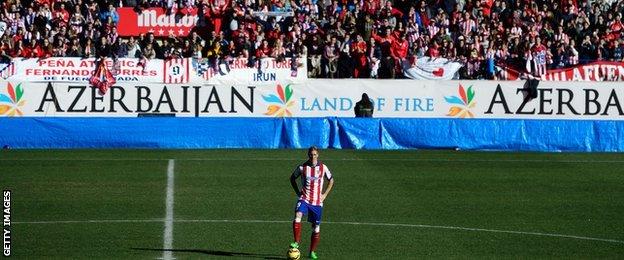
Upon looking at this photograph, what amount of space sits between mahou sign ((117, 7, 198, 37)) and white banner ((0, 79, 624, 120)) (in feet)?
8.78

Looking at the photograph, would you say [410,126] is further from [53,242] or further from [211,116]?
[53,242]

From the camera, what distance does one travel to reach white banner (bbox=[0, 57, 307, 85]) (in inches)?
1540

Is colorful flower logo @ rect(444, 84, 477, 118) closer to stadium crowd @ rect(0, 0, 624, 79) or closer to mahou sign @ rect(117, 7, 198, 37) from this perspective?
stadium crowd @ rect(0, 0, 624, 79)

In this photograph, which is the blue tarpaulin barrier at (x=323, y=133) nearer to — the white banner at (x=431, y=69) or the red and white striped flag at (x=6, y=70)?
the red and white striped flag at (x=6, y=70)

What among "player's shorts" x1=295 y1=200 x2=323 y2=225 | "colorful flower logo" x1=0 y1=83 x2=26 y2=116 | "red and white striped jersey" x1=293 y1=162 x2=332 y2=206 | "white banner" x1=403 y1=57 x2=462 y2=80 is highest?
"white banner" x1=403 y1=57 x2=462 y2=80

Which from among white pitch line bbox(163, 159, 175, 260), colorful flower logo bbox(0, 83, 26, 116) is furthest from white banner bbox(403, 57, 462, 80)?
white pitch line bbox(163, 159, 175, 260)

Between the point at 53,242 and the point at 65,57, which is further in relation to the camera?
the point at 65,57

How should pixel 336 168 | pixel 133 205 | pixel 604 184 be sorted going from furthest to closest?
1. pixel 336 168
2. pixel 604 184
3. pixel 133 205

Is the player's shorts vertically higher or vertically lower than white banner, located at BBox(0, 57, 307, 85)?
lower

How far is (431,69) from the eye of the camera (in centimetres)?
4156

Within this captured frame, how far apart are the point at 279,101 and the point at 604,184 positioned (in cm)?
1409

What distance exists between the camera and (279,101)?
133 ft

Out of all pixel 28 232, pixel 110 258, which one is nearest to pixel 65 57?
pixel 28 232

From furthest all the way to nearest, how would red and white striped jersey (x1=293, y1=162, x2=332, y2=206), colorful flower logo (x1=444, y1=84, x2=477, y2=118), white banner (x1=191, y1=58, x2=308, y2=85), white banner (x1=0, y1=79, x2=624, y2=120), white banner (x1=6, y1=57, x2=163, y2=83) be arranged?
colorful flower logo (x1=444, y1=84, x2=477, y2=118) < white banner (x1=191, y1=58, x2=308, y2=85) < white banner (x1=0, y1=79, x2=624, y2=120) < white banner (x1=6, y1=57, x2=163, y2=83) < red and white striped jersey (x1=293, y1=162, x2=332, y2=206)
